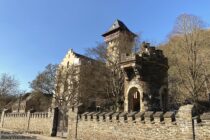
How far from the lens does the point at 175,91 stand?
3195 centimetres

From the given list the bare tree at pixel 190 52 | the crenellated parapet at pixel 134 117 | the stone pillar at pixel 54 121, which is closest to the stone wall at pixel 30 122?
the stone pillar at pixel 54 121

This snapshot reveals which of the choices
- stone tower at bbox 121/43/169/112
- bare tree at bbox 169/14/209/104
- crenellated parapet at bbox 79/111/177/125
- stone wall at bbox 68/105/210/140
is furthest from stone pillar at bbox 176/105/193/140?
bare tree at bbox 169/14/209/104

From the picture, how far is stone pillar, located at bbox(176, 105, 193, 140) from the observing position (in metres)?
9.46

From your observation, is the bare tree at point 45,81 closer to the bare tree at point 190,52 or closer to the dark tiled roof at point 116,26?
the dark tiled roof at point 116,26

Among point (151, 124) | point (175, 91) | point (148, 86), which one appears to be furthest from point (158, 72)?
point (175, 91)

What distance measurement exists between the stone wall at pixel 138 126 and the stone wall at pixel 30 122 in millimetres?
5370

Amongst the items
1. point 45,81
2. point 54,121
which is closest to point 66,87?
point 45,81

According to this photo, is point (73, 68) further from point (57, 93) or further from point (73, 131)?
point (73, 131)

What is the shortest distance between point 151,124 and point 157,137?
0.62 meters

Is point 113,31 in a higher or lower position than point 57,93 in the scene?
higher

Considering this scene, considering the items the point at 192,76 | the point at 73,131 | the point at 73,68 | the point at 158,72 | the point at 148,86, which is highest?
the point at 73,68

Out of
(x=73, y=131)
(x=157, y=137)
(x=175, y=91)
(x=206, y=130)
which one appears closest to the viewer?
(x=206, y=130)

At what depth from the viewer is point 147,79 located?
14.9m

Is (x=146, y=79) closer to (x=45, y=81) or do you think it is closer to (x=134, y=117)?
(x=134, y=117)
